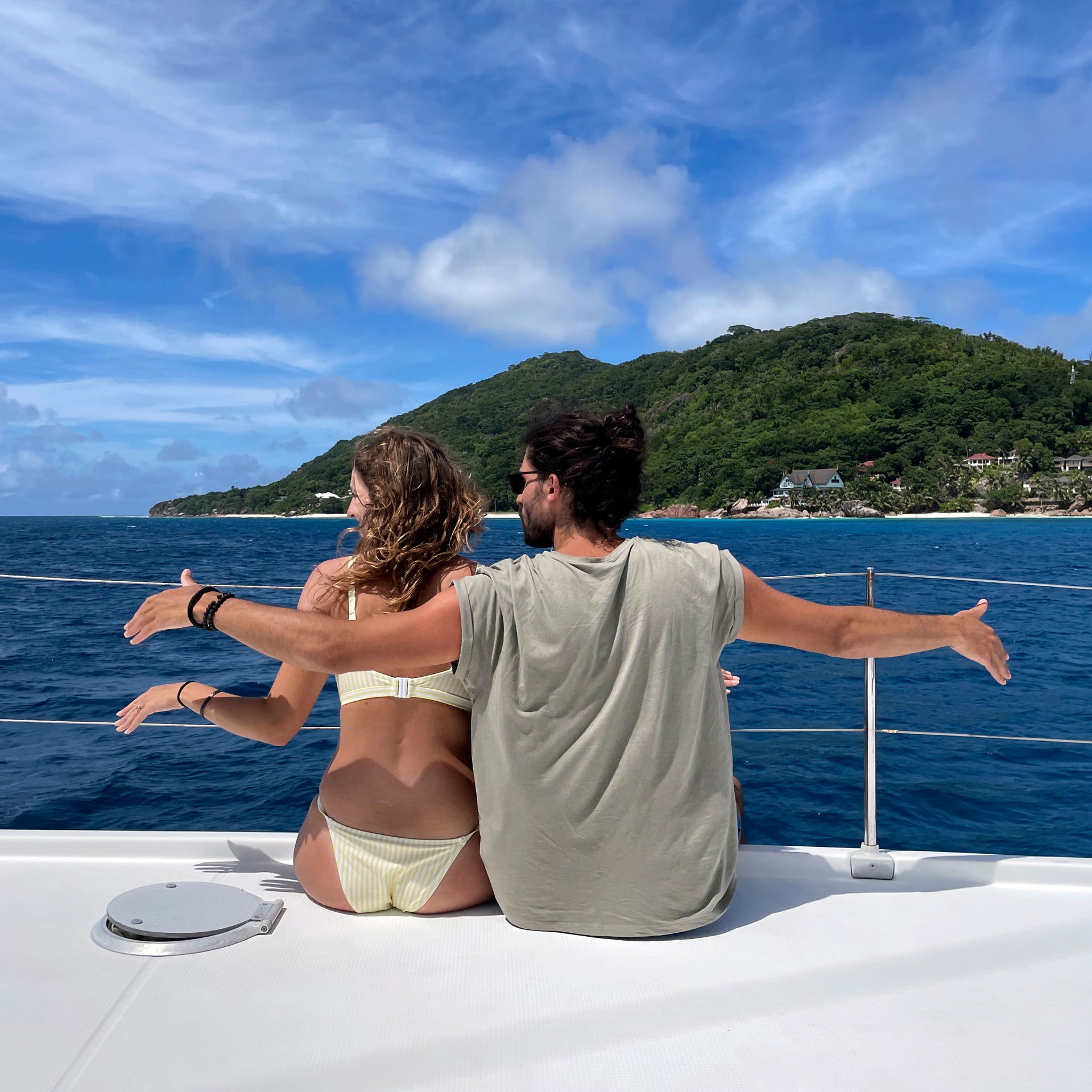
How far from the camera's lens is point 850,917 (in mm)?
1535

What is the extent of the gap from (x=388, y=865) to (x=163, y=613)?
0.57 metres

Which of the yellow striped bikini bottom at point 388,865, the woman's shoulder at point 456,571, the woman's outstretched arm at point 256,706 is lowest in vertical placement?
the yellow striped bikini bottom at point 388,865

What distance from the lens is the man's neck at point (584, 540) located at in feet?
4.58

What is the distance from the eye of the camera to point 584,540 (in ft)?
4.62

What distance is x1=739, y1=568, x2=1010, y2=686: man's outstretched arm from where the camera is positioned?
4.49 feet

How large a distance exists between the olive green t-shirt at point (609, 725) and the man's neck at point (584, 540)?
0.04 metres

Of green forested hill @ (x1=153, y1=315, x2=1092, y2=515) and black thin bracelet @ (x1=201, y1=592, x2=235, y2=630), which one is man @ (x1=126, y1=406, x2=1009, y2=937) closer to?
black thin bracelet @ (x1=201, y1=592, x2=235, y2=630)

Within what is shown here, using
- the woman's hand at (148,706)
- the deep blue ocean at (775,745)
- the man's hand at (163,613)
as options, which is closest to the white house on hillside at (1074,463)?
the deep blue ocean at (775,745)

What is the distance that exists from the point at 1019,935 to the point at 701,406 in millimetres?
87181

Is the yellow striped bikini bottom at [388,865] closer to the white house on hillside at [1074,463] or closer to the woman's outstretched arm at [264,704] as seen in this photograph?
the woman's outstretched arm at [264,704]

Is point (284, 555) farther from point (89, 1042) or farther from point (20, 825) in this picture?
point (89, 1042)

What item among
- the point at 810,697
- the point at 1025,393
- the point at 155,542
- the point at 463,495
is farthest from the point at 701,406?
the point at 463,495

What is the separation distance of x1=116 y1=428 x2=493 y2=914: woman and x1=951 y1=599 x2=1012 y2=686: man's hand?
2.83 feet

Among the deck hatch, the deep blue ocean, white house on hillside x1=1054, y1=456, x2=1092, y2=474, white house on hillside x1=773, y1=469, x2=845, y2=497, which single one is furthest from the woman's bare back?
white house on hillside x1=1054, y1=456, x2=1092, y2=474
